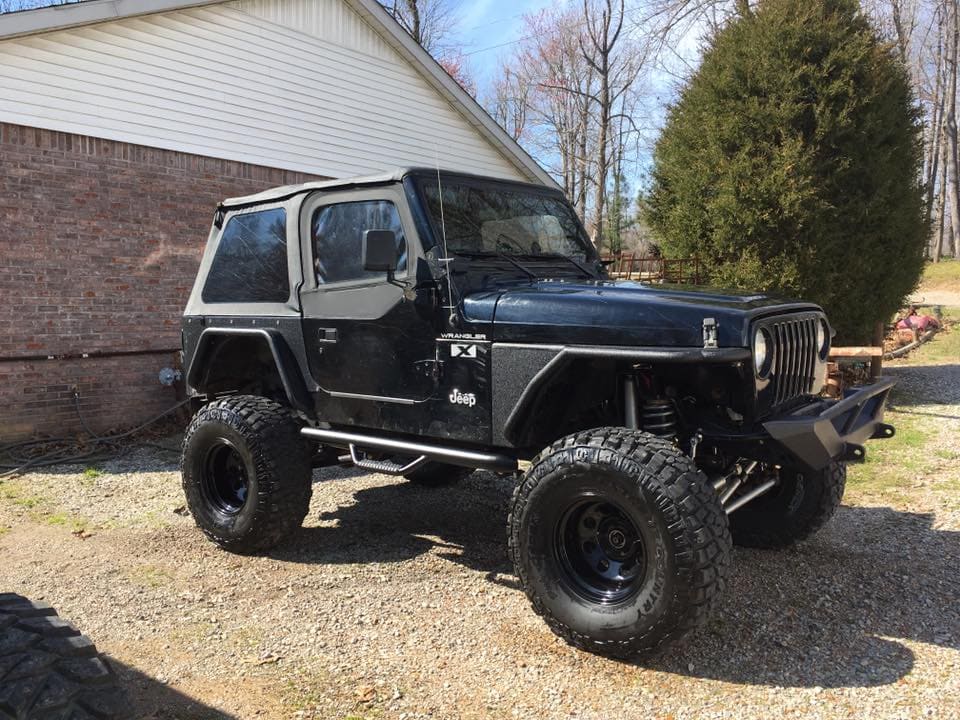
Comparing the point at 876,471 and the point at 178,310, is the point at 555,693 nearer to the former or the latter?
the point at 876,471

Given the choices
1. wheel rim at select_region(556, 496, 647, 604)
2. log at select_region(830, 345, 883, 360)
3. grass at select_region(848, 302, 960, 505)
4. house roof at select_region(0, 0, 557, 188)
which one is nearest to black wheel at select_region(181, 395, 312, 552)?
wheel rim at select_region(556, 496, 647, 604)

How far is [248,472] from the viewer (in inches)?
176

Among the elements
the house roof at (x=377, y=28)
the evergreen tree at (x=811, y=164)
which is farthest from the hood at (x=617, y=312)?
the evergreen tree at (x=811, y=164)

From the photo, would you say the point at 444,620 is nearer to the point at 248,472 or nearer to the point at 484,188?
the point at 248,472

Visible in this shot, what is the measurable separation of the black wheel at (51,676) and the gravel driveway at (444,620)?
0.85 meters

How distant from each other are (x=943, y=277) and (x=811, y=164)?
76.5 feet

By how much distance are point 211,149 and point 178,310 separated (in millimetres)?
1957

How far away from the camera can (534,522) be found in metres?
3.33

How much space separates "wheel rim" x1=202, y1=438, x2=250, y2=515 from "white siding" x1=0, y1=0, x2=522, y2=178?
15.6 feet

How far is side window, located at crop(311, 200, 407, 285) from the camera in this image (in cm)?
411

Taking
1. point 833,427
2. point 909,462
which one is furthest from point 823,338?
point 909,462

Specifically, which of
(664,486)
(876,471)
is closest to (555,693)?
(664,486)

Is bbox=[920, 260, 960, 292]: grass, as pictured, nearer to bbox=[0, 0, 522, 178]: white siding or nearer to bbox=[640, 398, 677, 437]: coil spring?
bbox=[0, 0, 522, 178]: white siding

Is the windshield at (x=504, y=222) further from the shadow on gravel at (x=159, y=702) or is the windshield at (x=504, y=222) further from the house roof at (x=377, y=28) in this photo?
the shadow on gravel at (x=159, y=702)
